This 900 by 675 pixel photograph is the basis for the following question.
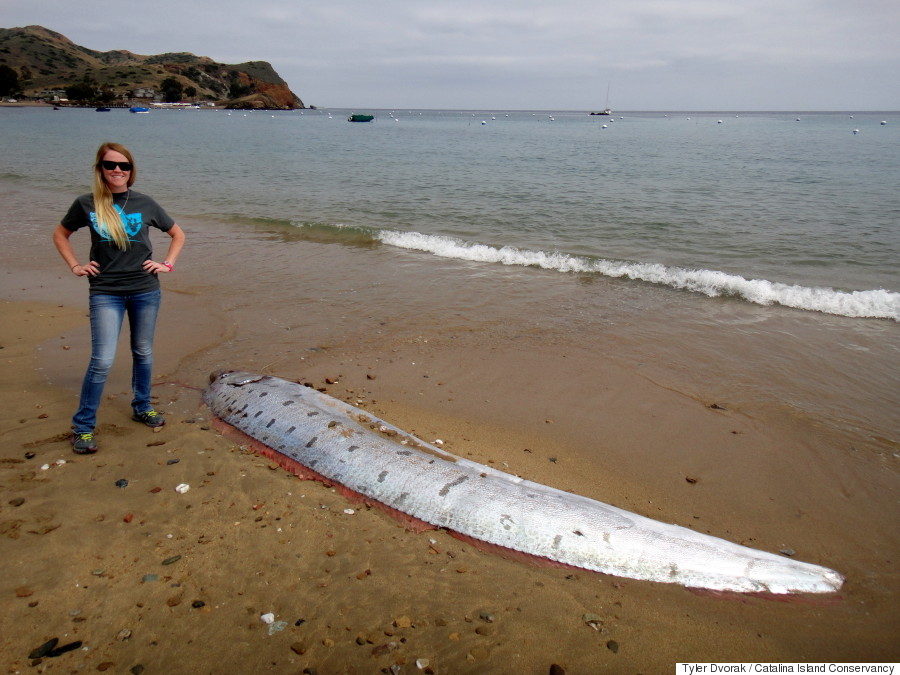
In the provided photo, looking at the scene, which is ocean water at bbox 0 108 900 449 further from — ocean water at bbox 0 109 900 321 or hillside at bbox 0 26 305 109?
hillside at bbox 0 26 305 109

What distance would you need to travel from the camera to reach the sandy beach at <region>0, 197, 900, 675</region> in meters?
2.85

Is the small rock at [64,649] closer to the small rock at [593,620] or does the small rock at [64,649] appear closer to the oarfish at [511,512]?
the oarfish at [511,512]

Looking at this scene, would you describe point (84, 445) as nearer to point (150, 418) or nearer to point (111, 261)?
point (150, 418)

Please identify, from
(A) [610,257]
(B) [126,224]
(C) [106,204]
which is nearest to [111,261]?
(B) [126,224]

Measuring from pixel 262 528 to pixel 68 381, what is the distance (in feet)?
11.1

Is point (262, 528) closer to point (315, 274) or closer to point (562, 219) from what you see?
point (315, 274)

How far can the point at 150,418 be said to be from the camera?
4.77 metres

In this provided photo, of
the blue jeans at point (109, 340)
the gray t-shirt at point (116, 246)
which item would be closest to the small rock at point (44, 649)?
the blue jeans at point (109, 340)

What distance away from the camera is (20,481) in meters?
3.92

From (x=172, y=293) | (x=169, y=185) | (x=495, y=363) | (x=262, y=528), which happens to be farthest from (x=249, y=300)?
(x=169, y=185)

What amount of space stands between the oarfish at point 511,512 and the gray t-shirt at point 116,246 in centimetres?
147

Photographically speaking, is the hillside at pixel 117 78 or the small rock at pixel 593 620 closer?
the small rock at pixel 593 620

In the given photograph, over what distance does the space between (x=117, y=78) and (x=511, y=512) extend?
564 ft

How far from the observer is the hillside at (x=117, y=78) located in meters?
123
